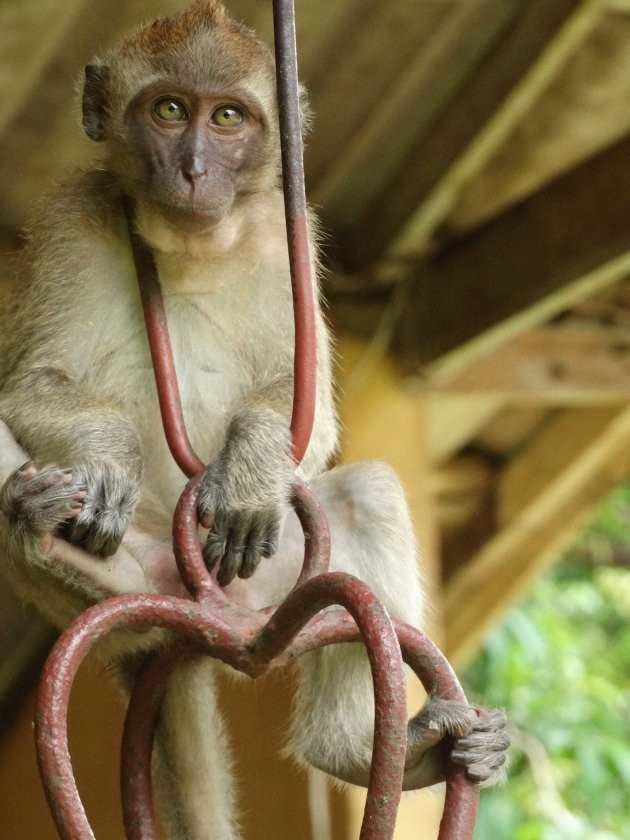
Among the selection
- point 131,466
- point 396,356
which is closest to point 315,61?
point 396,356

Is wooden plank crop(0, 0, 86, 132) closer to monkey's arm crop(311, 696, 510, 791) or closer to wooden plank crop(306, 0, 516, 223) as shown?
wooden plank crop(306, 0, 516, 223)

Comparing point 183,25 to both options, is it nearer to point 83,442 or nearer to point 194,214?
point 194,214

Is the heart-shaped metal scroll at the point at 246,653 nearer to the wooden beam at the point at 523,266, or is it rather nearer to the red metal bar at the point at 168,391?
the red metal bar at the point at 168,391

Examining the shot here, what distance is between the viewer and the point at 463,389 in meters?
6.55

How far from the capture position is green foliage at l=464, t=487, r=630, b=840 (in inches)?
304

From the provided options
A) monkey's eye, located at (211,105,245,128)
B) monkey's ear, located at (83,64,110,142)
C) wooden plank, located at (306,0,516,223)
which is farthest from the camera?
wooden plank, located at (306,0,516,223)

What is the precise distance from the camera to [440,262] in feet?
20.0

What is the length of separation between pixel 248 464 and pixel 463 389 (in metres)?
3.70

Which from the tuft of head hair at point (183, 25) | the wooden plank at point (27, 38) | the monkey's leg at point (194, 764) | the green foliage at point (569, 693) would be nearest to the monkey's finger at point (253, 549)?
the monkey's leg at point (194, 764)

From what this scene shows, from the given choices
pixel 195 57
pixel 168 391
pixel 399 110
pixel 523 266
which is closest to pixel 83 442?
pixel 168 391

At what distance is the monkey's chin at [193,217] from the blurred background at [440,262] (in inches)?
27.8

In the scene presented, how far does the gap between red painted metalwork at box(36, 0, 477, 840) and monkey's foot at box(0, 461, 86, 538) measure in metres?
0.39

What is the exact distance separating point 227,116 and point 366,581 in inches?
43.3

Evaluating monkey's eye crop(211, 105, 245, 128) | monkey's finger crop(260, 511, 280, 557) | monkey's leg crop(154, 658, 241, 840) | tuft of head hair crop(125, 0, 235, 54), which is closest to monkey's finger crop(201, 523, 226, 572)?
monkey's finger crop(260, 511, 280, 557)
